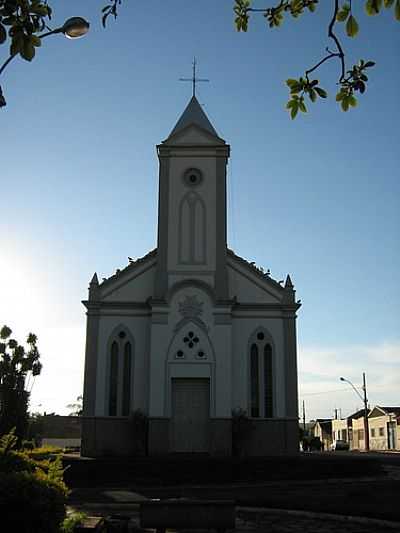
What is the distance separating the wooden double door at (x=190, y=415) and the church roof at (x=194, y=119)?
1134 centimetres

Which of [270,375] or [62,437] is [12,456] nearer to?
[270,375]

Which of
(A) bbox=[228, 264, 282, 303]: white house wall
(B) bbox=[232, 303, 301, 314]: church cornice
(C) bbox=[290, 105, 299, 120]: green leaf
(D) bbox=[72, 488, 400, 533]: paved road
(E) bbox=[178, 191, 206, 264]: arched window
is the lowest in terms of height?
(D) bbox=[72, 488, 400, 533]: paved road

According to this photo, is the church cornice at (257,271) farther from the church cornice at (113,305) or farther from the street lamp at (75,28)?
the street lamp at (75,28)

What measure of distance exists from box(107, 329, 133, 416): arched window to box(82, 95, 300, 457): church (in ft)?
0.14

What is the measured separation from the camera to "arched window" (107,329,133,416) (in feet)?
97.3

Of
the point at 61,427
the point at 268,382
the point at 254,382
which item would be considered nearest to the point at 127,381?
the point at 254,382

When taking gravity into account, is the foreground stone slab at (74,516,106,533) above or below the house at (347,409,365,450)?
below

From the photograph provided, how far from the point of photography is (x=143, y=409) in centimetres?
2936

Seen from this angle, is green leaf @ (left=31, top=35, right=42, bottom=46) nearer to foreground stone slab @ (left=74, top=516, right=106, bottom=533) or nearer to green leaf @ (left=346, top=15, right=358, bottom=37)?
green leaf @ (left=346, top=15, right=358, bottom=37)

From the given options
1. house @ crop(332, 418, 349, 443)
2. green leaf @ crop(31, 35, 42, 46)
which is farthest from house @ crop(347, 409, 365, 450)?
green leaf @ crop(31, 35, 42, 46)

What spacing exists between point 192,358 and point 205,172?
8.46m

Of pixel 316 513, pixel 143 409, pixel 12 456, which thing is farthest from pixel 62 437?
pixel 12 456

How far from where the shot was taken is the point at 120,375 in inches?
1177

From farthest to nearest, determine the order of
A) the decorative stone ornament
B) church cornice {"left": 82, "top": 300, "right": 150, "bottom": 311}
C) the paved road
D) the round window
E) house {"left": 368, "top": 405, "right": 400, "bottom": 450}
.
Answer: house {"left": 368, "top": 405, "right": 400, "bottom": 450}, the round window, church cornice {"left": 82, "top": 300, "right": 150, "bottom": 311}, the decorative stone ornament, the paved road
